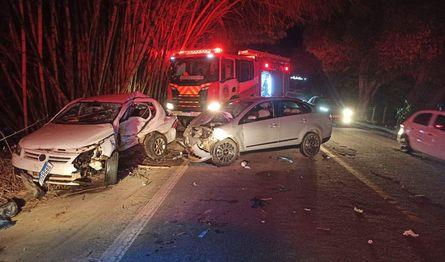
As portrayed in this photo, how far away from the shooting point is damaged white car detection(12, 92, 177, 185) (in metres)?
8.32

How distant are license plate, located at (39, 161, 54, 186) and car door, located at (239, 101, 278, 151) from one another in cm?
499

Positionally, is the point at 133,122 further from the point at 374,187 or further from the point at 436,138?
the point at 436,138

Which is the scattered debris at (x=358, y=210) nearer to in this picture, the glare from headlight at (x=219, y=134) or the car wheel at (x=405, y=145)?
the glare from headlight at (x=219, y=134)

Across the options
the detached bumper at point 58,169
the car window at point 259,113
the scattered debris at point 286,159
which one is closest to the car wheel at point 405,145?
the scattered debris at point 286,159

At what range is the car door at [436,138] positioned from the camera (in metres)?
12.0

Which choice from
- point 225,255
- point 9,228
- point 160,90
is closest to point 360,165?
point 225,255

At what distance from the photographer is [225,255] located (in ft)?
18.0

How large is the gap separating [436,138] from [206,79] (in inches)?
321

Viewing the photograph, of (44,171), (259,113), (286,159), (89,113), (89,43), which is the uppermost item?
(89,43)

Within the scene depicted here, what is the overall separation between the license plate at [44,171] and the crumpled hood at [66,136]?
1.23 ft

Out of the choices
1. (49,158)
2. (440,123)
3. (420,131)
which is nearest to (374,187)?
(440,123)

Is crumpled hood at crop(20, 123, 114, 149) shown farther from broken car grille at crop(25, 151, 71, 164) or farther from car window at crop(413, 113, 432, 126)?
car window at crop(413, 113, 432, 126)

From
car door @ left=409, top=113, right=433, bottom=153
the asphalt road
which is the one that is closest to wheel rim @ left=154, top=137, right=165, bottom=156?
the asphalt road

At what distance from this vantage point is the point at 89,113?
10.6m
